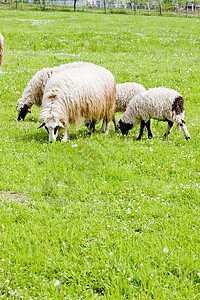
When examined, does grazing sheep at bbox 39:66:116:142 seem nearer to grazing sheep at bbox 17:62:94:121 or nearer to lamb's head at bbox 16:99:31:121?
grazing sheep at bbox 17:62:94:121

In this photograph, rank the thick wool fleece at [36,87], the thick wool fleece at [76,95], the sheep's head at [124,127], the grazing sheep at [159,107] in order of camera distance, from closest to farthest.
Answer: the thick wool fleece at [76,95]
the grazing sheep at [159,107]
the sheep's head at [124,127]
the thick wool fleece at [36,87]

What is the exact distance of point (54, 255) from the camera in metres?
3.89

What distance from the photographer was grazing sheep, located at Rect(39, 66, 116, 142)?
25.3 ft

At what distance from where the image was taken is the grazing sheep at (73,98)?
770 cm

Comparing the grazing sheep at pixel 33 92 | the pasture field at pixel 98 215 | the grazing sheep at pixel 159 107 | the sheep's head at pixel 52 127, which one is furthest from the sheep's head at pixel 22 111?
the grazing sheep at pixel 159 107

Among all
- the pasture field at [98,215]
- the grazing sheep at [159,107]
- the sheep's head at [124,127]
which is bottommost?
the pasture field at [98,215]

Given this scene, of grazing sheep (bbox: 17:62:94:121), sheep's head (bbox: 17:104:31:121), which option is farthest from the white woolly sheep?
sheep's head (bbox: 17:104:31:121)

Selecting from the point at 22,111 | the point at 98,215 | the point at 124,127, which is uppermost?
the point at 22,111

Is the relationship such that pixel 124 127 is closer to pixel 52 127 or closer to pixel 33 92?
pixel 52 127

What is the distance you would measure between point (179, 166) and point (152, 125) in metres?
3.86

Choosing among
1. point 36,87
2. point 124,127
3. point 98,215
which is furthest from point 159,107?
point 36,87

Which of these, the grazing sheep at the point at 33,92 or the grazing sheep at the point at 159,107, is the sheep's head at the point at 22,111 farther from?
the grazing sheep at the point at 159,107

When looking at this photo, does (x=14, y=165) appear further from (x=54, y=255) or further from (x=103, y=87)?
(x=103, y=87)

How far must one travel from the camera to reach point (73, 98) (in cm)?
788
